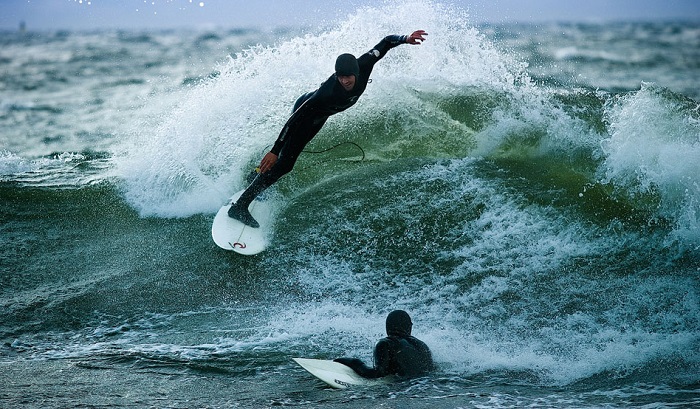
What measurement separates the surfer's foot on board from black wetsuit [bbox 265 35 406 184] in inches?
21.6

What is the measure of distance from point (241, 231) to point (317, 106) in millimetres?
1705

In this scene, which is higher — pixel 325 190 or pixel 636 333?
pixel 325 190

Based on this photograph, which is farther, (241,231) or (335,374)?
(241,231)

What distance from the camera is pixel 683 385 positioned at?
15.5 feet

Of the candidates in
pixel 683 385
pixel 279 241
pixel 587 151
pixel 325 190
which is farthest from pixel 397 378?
pixel 587 151

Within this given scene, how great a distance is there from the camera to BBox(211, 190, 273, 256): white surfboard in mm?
7391

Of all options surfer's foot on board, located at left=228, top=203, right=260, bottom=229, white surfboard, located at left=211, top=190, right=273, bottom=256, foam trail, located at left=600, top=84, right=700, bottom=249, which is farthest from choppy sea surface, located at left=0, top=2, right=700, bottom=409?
surfer's foot on board, located at left=228, top=203, right=260, bottom=229

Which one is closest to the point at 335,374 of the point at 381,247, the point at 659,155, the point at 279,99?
the point at 381,247

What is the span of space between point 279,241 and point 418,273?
1682 millimetres

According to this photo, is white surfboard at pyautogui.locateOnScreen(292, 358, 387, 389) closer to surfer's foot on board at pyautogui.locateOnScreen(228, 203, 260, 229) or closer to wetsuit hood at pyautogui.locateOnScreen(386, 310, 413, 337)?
wetsuit hood at pyautogui.locateOnScreen(386, 310, 413, 337)

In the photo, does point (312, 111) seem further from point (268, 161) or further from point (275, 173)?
point (275, 173)

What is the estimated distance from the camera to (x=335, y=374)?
4.80 meters

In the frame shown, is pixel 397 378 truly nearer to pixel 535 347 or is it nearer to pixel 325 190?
pixel 535 347

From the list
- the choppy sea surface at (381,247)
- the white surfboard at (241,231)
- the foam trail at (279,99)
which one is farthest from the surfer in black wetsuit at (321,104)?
the foam trail at (279,99)
